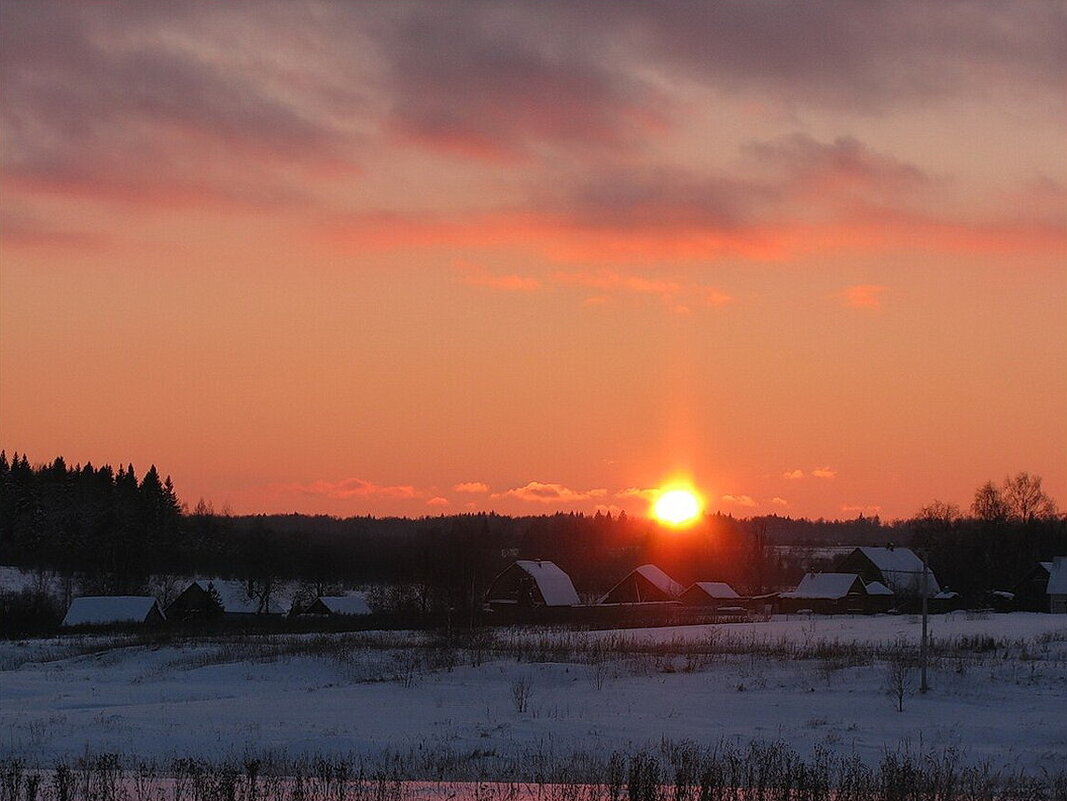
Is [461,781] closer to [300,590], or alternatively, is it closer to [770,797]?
[770,797]

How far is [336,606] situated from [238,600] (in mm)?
14060

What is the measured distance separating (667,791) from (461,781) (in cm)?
426

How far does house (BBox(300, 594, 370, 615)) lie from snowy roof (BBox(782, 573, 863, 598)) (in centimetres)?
3561

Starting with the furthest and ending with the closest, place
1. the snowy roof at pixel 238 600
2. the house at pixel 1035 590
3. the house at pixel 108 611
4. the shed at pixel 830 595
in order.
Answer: the snowy roof at pixel 238 600, the shed at pixel 830 595, the house at pixel 1035 590, the house at pixel 108 611

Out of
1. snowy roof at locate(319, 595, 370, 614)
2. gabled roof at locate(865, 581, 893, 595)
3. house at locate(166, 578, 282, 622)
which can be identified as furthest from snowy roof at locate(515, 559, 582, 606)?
gabled roof at locate(865, 581, 893, 595)

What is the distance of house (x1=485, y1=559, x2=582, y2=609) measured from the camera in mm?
99438

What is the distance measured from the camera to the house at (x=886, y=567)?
108375 millimetres

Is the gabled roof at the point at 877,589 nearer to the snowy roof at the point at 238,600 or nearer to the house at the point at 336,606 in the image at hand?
the house at the point at 336,606

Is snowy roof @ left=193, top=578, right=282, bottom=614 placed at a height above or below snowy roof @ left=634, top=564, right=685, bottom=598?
below

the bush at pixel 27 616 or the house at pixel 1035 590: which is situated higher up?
the house at pixel 1035 590

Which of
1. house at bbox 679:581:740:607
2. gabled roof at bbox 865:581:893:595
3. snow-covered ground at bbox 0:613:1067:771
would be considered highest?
snow-covered ground at bbox 0:613:1067:771

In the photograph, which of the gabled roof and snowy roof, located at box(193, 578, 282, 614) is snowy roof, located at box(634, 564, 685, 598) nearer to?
the gabled roof

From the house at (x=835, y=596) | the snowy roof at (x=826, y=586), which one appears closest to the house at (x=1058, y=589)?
the house at (x=835, y=596)

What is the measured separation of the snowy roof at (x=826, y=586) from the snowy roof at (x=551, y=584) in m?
A: 18.1
